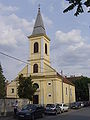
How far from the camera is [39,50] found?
198ft

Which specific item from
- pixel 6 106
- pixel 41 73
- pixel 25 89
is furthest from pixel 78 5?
pixel 41 73

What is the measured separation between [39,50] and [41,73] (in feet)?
18.3

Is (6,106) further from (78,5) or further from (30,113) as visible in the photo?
(78,5)

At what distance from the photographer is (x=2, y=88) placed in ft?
167

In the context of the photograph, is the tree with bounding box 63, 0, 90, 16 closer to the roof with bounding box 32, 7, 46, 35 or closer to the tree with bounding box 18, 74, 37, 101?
the tree with bounding box 18, 74, 37, 101

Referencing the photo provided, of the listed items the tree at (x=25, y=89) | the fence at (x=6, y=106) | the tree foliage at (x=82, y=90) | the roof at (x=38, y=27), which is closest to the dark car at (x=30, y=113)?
the fence at (x=6, y=106)

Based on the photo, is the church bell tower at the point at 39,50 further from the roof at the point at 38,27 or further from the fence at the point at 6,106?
the fence at the point at 6,106

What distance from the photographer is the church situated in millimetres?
57812

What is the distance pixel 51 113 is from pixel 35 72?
1054 inches

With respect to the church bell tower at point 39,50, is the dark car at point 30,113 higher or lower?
lower

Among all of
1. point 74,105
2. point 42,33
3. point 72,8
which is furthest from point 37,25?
point 72,8

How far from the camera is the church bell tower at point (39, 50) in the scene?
60031 mm

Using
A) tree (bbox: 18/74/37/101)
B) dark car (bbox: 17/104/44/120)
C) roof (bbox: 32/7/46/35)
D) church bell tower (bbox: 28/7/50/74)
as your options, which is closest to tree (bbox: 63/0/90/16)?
dark car (bbox: 17/104/44/120)

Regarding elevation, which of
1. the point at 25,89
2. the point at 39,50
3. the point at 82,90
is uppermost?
the point at 39,50
